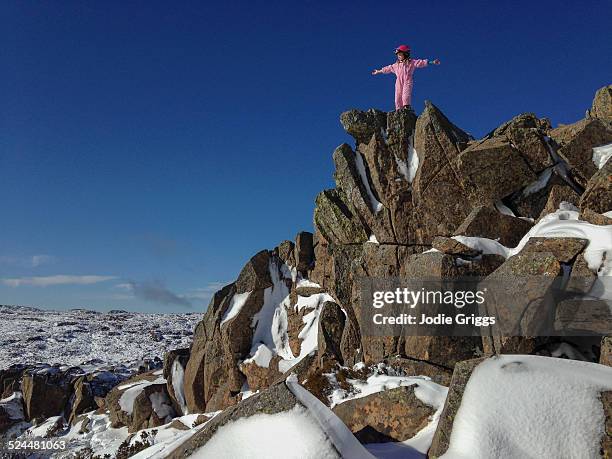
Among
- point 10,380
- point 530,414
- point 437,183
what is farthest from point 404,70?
point 10,380

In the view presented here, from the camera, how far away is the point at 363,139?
29453mm

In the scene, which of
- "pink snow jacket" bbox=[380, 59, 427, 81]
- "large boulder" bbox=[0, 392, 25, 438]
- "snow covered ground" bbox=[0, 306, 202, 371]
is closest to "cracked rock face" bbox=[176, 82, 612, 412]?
"pink snow jacket" bbox=[380, 59, 427, 81]

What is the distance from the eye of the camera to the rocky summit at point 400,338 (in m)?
6.89

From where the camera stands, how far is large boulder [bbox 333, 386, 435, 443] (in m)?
9.80

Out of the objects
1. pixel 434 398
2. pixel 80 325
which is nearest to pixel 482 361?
pixel 434 398

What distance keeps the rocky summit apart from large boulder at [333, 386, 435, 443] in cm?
4

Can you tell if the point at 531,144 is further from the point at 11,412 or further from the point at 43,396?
the point at 11,412

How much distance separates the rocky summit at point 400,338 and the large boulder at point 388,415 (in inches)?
1.7

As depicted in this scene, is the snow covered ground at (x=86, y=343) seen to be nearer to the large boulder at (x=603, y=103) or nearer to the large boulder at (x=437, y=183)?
the large boulder at (x=437, y=183)

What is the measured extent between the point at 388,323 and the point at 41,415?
142ft

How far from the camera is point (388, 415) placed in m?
10.5

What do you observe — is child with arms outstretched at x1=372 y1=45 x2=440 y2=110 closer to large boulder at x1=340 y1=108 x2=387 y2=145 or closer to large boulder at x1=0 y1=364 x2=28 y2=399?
large boulder at x1=340 y1=108 x2=387 y2=145

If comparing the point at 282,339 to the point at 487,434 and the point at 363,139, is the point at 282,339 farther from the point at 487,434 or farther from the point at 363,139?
the point at 487,434

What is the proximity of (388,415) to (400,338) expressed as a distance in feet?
34.0
